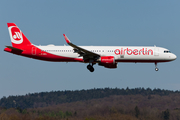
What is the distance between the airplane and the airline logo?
2.40 m

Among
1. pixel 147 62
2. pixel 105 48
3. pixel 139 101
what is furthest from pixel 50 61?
pixel 139 101

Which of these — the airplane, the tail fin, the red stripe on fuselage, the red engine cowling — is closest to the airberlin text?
the airplane

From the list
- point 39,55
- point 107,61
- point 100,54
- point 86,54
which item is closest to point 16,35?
point 39,55

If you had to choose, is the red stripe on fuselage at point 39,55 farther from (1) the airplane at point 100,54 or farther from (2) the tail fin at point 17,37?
(2) the tail fin at point 17,37

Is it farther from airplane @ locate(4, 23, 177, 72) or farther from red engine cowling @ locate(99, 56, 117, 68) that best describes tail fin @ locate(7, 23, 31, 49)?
red engine cowling @ locate(99, 56, 117, 68)

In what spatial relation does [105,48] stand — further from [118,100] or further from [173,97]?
[173,97]

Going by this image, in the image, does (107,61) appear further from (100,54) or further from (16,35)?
(16,35)

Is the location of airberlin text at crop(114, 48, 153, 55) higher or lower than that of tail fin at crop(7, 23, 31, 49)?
lower

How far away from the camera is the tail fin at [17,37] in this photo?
192 ft

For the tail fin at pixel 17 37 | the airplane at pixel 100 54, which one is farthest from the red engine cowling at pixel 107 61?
the tail fin at pixel 17 37

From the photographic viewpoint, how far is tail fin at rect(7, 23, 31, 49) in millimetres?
58500

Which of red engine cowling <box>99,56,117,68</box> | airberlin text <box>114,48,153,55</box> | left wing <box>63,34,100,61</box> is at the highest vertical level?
airberlin text <box>114,48,153,55</box>

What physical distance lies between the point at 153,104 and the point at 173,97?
2501 cm

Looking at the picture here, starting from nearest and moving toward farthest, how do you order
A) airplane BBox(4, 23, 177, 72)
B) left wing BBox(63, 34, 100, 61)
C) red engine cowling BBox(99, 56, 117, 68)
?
1. left wing BBox(63, 34, 100, 61)
2. red engine cowling BBox(99, 56, 117, 68)
3. airplane BBox(4, 23, 177, 72)
